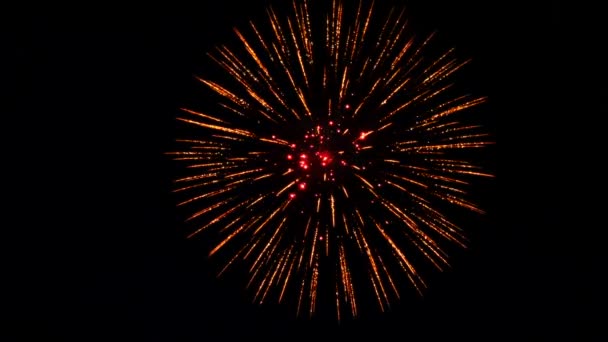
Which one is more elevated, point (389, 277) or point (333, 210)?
point (333, 210)

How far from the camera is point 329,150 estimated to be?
2.74 m

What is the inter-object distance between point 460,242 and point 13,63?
248cm

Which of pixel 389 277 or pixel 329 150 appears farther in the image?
pixel 389 277

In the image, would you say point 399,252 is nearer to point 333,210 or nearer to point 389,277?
point 389,277

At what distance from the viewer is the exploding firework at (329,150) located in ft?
8.83

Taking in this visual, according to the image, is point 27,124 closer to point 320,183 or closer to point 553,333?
point 320,183

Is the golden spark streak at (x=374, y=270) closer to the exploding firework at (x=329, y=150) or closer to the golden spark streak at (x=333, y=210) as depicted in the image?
the exploding firework at (x=329, y=150)

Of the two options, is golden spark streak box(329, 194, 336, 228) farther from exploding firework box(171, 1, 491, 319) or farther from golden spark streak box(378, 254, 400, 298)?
golden spark streak box(378, 254, 400, 298)

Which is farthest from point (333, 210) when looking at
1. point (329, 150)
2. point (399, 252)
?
point (399, 252)

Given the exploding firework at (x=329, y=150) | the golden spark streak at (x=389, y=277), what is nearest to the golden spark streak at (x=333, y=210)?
the exploding firework at (x=329, y=150)

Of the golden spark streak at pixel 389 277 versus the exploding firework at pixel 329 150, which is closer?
the exploding firework at pixel 329 150

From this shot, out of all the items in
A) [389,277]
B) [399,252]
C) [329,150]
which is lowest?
[389,277]

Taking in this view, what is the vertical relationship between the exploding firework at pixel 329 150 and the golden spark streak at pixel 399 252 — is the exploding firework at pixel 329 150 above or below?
above

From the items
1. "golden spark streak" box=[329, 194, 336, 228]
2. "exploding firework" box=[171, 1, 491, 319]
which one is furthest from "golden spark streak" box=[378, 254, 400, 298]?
"golden spark streak" box=[329, 194, 336, 228]
